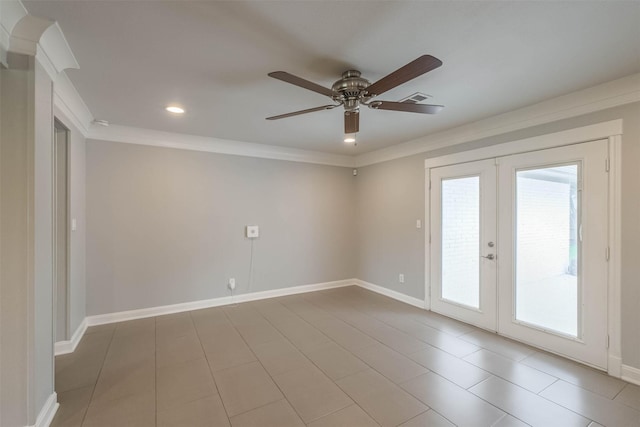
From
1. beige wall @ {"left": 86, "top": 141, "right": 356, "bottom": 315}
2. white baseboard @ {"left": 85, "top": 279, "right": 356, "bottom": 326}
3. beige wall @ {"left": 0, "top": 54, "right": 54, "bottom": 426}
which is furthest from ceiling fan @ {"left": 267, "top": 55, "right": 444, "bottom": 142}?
white baseboard @ {"left": 85, "top": 279, "right": 356, "bottom": 326}

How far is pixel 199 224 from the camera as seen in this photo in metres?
3.97

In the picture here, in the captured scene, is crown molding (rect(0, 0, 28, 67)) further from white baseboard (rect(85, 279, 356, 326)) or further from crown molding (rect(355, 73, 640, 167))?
crown molding (rect(355, 73, 640, 167))

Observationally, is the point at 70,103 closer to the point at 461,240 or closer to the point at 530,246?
the point at 461,240

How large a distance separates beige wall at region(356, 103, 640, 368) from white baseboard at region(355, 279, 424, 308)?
0.23ft

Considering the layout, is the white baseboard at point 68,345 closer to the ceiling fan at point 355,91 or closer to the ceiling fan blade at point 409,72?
the ceiling fan at point 355,91

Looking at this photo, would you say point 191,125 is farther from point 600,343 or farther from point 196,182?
point 600,343

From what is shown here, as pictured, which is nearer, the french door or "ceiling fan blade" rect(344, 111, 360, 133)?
"ceiling fan blade" rect(344, 111, 360, 133)

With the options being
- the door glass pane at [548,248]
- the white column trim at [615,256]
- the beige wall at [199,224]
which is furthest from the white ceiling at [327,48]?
the beige wall at [199,224]

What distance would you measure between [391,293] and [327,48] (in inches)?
150

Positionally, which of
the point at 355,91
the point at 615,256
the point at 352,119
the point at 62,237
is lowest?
the point at 615,256

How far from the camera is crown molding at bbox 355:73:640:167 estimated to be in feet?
7.50

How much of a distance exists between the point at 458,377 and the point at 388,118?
2.60m

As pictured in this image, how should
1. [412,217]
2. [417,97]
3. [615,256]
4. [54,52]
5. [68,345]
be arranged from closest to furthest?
1. [54,52]
2. [615,256]
3. [417,97]
4. [68,345]
5. [412,217]

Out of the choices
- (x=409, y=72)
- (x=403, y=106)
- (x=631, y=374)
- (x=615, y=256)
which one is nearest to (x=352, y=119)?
(x=403, y=106)
